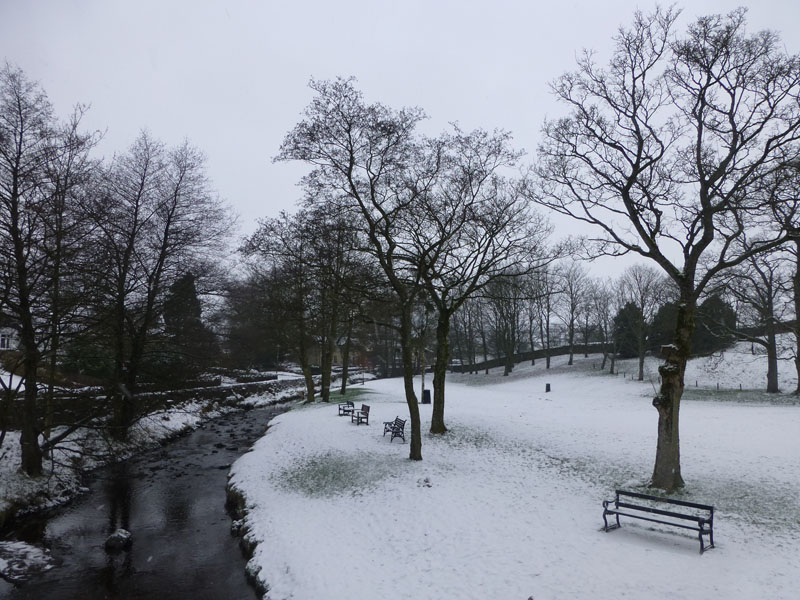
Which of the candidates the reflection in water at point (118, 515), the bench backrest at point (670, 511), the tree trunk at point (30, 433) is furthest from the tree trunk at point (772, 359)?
the tree trunk at point (30, 433)

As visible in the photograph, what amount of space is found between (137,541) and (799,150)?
60.5 ft

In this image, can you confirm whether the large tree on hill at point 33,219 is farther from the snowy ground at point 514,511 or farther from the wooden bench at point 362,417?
the wooden bench at point 362,417

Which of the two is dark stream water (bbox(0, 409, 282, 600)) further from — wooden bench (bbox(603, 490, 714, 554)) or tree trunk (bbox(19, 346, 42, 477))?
wooden bench (bbox(603, 490, 714, 554))

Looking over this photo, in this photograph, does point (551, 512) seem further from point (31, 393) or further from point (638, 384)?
point (638, 384)

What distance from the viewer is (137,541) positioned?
1149 cm

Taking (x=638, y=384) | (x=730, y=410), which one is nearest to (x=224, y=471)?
(x=730, y=410)

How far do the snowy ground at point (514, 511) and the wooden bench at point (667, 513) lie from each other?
0.94 ft

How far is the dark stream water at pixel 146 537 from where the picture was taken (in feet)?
30.1

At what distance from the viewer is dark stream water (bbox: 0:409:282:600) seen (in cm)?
917

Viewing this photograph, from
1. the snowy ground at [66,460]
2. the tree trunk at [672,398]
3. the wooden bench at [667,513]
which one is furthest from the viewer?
the snowy ground at [66,460]

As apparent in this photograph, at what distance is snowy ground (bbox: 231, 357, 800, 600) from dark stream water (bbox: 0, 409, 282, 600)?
830 millimetres

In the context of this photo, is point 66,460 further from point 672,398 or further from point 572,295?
point 572,295

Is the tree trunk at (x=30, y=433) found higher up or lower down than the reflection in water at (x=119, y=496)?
higher up

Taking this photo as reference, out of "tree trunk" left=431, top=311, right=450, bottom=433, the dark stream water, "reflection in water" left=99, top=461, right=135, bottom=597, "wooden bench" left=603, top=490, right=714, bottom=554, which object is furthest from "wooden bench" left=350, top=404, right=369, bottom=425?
"wooden bench" left=603, top=490, right=714, bottom=554
